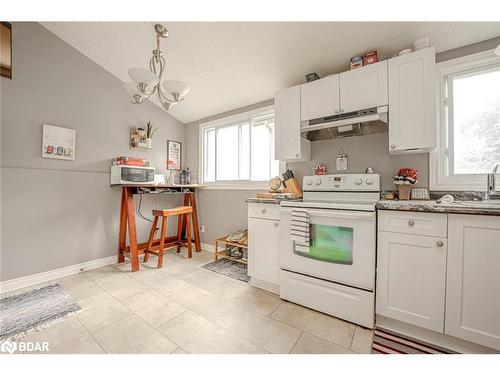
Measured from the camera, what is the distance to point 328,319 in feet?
5.34

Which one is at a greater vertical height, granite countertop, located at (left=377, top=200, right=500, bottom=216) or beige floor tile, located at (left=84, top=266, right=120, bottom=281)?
granite countertop, located at (left=377, top=200, right=500, bottom=216)

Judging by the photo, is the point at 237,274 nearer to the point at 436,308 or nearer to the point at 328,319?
the point at 328,319

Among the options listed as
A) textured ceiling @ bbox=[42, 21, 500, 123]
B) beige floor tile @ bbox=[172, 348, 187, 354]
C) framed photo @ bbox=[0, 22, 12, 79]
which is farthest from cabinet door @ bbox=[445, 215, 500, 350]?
framed photo @ bbox=[0, 22, 12, 79]

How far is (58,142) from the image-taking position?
2.38 meters

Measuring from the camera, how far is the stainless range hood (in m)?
1.75

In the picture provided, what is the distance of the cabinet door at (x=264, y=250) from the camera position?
6.65 feet

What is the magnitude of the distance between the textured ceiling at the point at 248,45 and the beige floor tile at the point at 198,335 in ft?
8.49

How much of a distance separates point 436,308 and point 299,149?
163 centimetres

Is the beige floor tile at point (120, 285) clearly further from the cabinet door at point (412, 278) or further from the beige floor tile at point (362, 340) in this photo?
the cabinet door at point (412, 278)

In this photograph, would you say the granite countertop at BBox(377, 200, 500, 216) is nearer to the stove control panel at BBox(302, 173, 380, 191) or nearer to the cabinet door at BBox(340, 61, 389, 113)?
the stove control panel at BBox(302, 173, 380, 191)

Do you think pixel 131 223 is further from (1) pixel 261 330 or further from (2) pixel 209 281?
(1) pixel 261 330

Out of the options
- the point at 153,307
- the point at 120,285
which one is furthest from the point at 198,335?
the point at 120,285

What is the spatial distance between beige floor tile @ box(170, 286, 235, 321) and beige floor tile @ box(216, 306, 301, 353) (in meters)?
A: 0.09

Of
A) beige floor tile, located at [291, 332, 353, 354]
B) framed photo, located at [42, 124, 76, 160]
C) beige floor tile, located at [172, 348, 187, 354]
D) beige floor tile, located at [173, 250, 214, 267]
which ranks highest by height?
framed photo, located at [42, 124, 76, 160]
